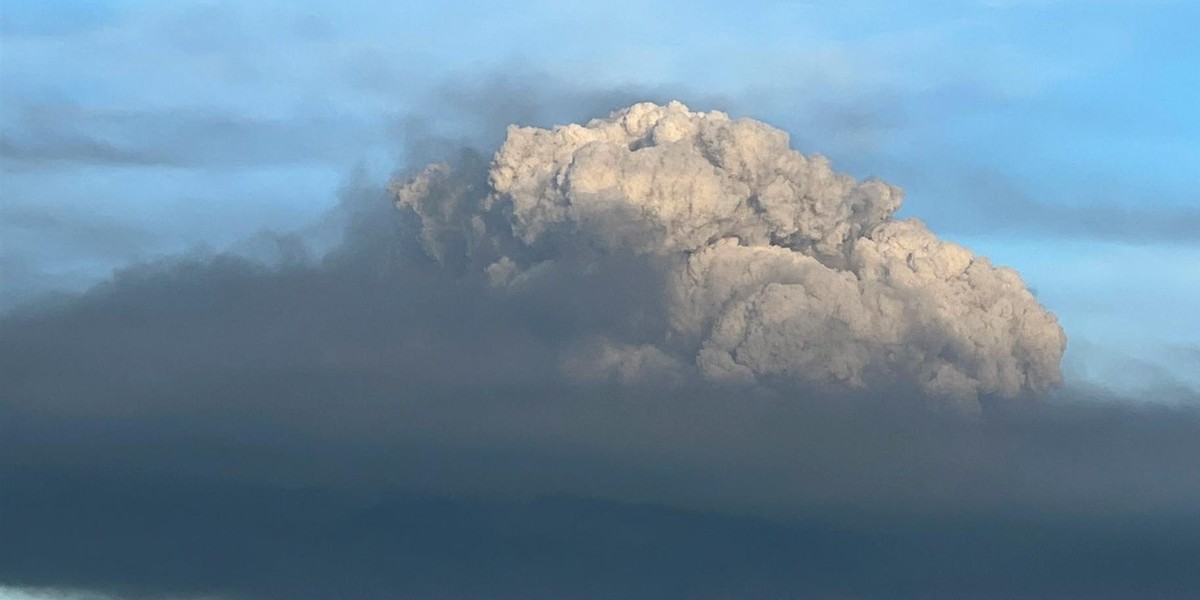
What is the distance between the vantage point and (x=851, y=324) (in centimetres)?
8731

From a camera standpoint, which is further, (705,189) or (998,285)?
(998,285)

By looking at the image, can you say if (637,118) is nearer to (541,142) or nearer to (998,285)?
(541,142)

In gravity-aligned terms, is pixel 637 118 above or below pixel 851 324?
above

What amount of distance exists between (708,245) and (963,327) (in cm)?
1333

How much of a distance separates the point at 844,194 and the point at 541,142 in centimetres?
1442

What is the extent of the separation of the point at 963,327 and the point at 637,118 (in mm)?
18797

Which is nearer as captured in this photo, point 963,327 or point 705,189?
point 705,189

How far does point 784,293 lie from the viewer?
84500 millimetres

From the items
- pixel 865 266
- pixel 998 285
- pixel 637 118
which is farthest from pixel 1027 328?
pixel 637 118

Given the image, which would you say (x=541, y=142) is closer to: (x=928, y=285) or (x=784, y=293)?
(x=784, y=293)

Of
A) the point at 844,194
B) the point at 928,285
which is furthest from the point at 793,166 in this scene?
the point at 928,285

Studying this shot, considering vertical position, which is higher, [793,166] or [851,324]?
[793,166]

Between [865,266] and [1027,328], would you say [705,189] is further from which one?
[1027,328]

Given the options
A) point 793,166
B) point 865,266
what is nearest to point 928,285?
point 865,266
